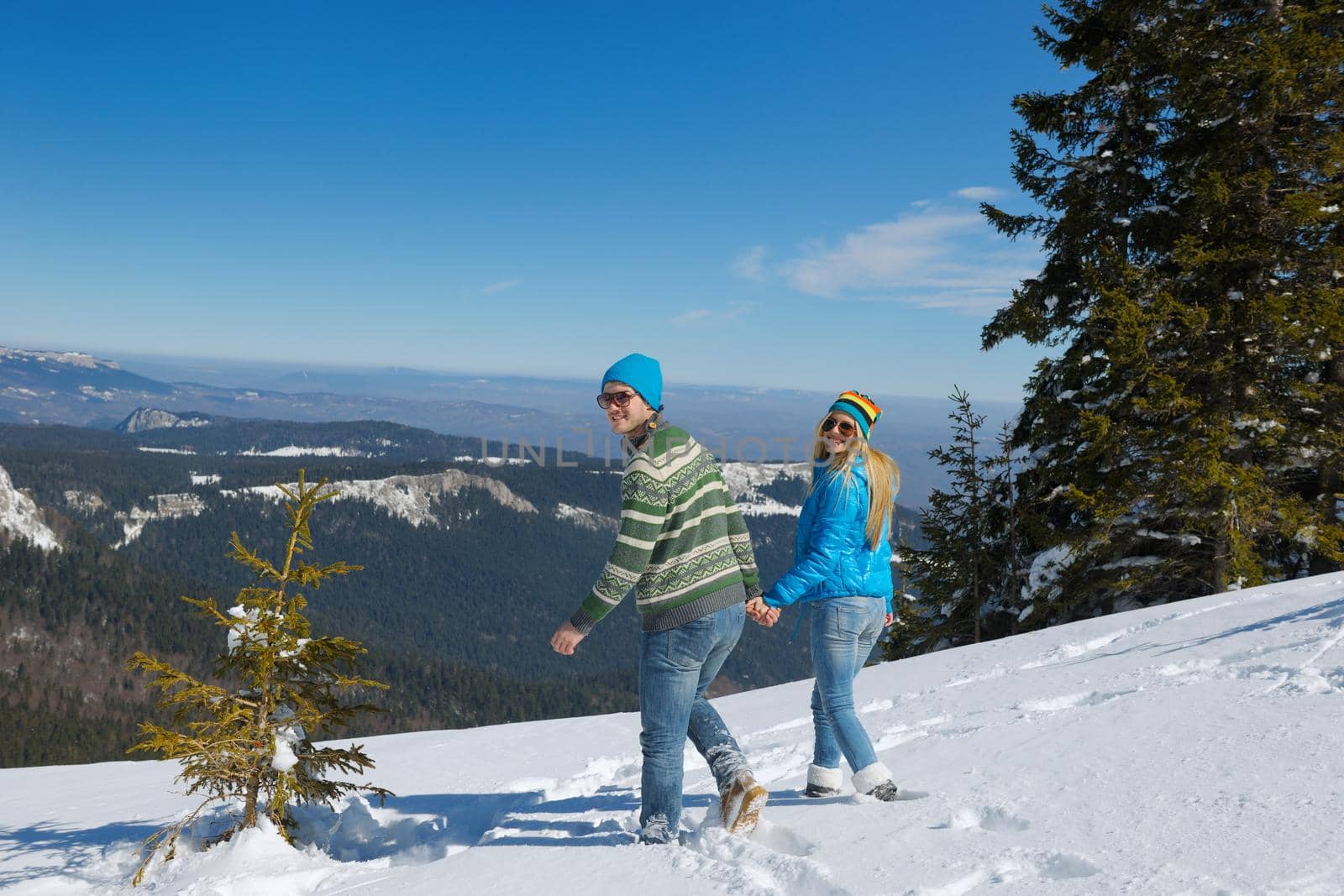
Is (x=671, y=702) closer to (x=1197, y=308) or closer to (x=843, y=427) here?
(x=843, y=427)

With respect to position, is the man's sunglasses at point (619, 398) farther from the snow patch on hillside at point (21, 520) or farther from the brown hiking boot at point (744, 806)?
the snow patch on hillside at point (21, 520)

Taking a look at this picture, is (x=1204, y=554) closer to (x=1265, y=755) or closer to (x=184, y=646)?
(x=1265, y=755)

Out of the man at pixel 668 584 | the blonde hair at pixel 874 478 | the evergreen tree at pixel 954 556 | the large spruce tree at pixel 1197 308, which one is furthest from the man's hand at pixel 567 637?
the evergreen tree at pixel 954 556

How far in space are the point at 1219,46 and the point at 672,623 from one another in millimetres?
13512

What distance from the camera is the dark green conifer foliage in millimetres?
4562

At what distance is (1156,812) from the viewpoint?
10.4 feet

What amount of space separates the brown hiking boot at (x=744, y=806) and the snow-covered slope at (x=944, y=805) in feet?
0.24

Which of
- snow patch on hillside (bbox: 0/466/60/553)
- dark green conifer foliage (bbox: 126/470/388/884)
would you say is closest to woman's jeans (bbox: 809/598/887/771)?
dark green conifer foliage (bbox: 126/470/388/884)

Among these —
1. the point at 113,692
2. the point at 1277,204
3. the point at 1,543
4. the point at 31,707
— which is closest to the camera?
the point at 1277,204

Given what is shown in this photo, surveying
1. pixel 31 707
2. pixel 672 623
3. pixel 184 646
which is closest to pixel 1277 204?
pixel 672 623

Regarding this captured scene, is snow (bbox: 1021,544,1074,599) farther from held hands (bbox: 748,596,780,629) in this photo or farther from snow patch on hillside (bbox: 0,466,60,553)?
snow patch on hillside (bbox: 0,466,60,553)

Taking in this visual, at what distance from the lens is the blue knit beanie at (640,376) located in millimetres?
3486

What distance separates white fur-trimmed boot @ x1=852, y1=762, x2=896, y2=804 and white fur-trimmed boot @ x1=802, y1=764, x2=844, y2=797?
0.25 metres

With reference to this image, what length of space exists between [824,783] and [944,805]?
29.2 inches
